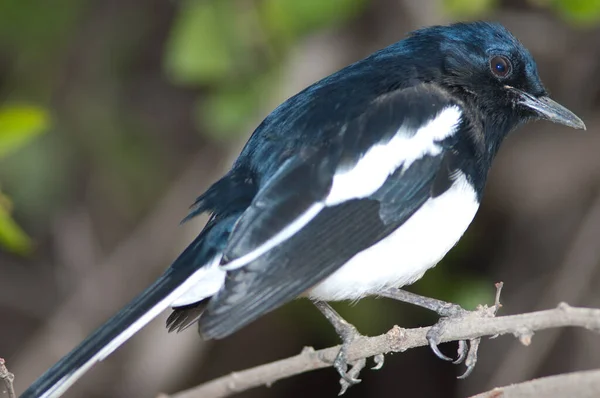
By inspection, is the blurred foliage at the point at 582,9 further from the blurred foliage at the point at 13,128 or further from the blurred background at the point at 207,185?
the blurred foliage at the point at 13,128

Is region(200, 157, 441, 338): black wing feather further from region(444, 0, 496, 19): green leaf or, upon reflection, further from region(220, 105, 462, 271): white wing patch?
region(444, 0, 496, 19): green leaf

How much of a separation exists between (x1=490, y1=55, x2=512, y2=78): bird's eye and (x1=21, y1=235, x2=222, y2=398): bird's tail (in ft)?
3.62

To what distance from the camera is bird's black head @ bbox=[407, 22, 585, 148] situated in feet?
10.0

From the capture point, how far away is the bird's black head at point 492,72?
3061 mm

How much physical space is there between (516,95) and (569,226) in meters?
1.65

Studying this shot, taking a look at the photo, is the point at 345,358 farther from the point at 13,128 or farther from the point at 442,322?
the point at 13,128

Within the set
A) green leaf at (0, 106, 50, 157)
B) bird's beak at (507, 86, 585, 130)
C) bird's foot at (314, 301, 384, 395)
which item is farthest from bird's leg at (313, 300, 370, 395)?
green leaf at (0, 106, 50, 157)

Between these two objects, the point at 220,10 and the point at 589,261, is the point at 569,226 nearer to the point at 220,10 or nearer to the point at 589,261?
the point at 589,261

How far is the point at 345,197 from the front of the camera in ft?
8.77

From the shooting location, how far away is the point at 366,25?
473 centimetres

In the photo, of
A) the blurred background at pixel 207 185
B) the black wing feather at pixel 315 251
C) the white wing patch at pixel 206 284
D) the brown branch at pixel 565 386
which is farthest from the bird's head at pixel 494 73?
the brown branch at pixel 565 386

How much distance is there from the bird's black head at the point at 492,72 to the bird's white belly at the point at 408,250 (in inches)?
14.1

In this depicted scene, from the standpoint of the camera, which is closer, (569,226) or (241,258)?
(241,258)

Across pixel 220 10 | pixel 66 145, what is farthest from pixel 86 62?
pixel 220 10
